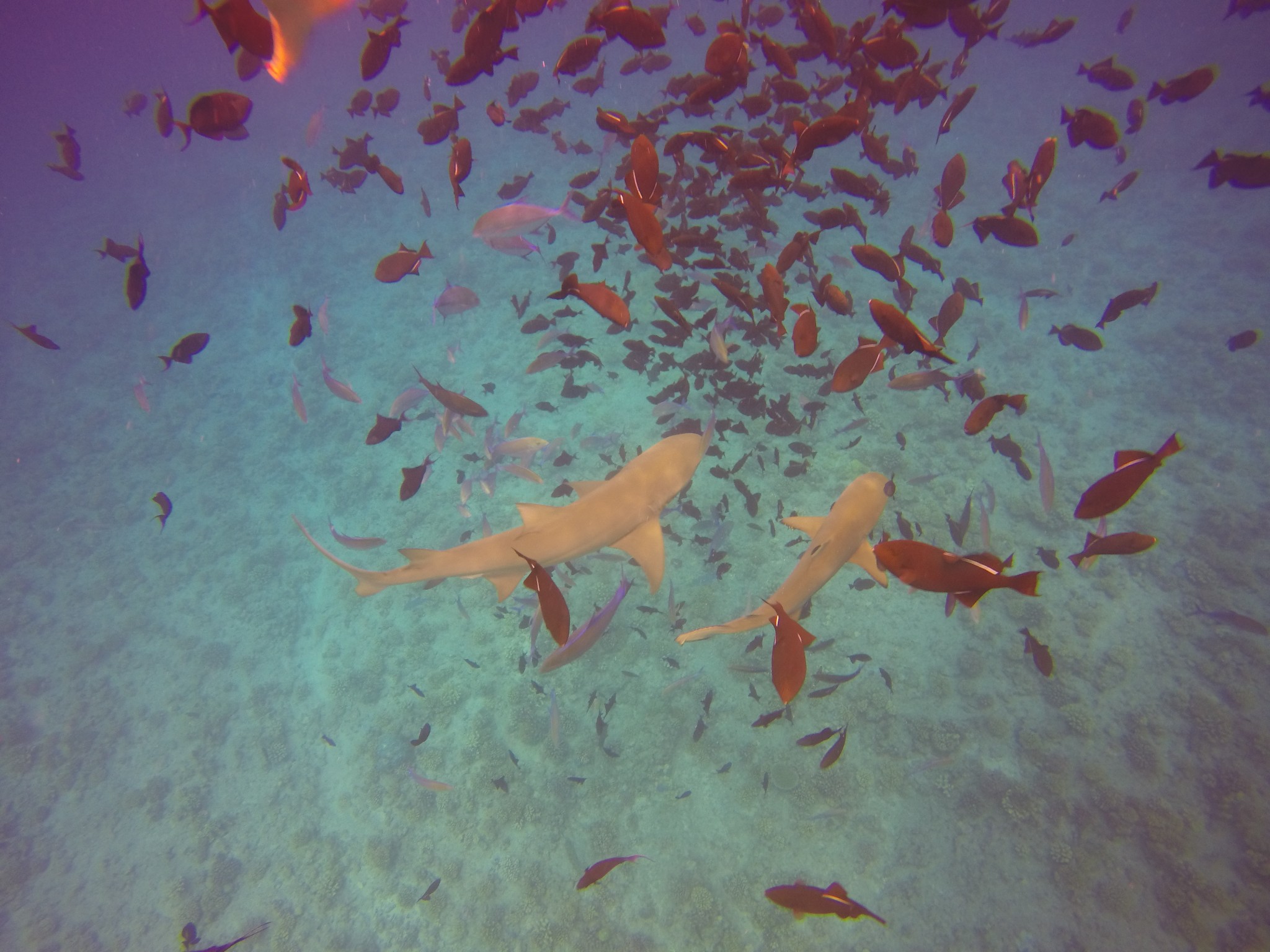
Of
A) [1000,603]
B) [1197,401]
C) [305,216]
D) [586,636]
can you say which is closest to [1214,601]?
[1000,603]

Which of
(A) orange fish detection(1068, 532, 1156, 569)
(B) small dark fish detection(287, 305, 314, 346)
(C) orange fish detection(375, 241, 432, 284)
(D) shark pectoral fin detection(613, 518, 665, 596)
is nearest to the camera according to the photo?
(A) orange fish detection(1068, 532, 1156, 569)

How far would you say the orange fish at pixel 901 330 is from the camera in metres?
3.78

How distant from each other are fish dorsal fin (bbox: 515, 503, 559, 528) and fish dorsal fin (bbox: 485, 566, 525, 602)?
6 centimetres

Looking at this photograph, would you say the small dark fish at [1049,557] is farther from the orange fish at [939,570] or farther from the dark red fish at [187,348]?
the dark red fish at [187,348]

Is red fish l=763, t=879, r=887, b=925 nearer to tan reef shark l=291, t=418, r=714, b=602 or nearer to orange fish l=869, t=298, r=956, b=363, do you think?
tan reef shark l=291, t=418, r=714, b=602

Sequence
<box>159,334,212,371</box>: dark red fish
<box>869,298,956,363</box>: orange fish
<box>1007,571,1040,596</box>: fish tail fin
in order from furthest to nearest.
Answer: <box>159,334,212,371</box>: dark red fish, <box>869,298,956,363</box>: orange fish, <box>1007,571,1040,596</box>: fish tail fin

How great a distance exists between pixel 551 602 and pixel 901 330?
336 centimetres

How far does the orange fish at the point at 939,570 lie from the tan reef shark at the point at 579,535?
262 cm

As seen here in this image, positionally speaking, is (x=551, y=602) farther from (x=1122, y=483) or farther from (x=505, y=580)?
(x=1122, y=483)

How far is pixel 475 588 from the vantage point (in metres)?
9.26

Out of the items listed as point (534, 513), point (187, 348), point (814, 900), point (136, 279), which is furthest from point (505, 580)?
point (187, 348)

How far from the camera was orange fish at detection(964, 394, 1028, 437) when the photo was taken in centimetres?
492

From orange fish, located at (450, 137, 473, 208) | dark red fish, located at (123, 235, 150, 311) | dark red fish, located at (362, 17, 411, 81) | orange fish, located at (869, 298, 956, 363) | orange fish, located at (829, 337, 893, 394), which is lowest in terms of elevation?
orange fish, located at (829, 337, 893, 394)

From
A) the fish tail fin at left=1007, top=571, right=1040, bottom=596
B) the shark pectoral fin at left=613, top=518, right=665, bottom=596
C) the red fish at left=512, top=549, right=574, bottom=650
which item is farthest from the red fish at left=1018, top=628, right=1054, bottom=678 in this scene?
the red fish at left=512, top=549, right=574, bottom=650
